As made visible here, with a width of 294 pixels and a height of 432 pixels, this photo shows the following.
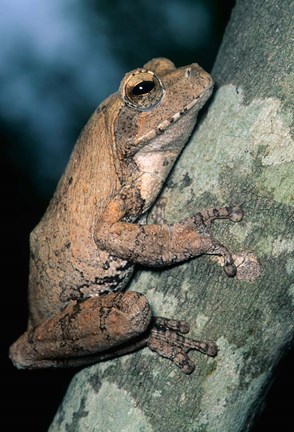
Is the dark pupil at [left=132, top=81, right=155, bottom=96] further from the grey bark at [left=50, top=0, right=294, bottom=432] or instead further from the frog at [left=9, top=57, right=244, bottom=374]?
the grey bark at [left=50, top=0, right=294, bottom=432]

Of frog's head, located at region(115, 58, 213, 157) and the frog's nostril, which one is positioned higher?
the frog's nostril

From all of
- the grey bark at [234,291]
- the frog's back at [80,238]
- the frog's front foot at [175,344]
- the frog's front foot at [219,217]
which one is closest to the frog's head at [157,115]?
the frog's back at [80,238]

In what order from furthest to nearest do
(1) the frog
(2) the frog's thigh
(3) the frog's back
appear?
(3) the frog's back → (1) the frog → (2) the frog's thigh

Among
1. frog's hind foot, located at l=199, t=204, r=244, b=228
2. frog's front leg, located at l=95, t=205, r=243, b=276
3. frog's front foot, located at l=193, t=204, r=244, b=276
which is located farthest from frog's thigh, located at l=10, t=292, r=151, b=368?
frog's hind foot, located at l=199, t=204, r=244, b=228

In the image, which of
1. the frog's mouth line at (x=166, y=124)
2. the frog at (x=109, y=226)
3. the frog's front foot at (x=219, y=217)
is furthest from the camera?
the frog's mouth line at (x=166, y=124)

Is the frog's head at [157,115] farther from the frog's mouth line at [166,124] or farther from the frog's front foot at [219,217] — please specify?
the frog's front foot at [219,217]

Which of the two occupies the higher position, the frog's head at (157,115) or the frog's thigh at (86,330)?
the frog's head at (157,115)
